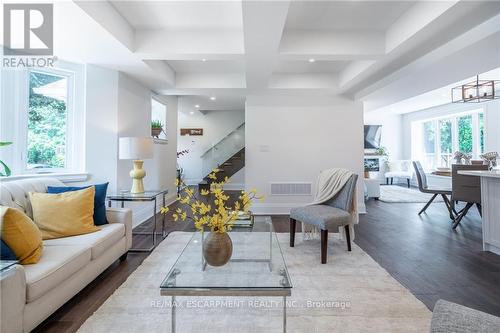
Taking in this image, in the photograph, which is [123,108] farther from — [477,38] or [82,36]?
[477,38]

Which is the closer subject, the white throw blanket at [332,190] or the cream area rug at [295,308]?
the cream area rug at [295,308]

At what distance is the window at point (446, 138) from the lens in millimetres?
7359

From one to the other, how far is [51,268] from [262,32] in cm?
272

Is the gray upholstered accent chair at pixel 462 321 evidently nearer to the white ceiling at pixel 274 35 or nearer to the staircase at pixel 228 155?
the white ceiling at pixel 274 35

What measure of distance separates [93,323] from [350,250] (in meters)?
2.70

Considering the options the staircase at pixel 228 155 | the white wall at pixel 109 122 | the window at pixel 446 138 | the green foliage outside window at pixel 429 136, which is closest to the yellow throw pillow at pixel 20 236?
the white wall at pixel 109 122

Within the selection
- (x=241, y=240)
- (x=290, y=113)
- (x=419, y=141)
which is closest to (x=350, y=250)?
(x=241, y=240)

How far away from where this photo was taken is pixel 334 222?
2816mm

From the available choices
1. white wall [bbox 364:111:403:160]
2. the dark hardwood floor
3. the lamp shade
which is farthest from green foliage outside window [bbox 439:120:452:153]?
the lamp shade

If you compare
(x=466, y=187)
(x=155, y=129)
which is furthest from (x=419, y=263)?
(x=155, y=129)

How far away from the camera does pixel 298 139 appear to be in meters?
5.29

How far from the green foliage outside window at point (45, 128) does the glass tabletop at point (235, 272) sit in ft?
8.35

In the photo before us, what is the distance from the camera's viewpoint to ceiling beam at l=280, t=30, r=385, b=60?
3188 mm

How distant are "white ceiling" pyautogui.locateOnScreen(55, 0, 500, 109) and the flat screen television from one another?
5506 mm
